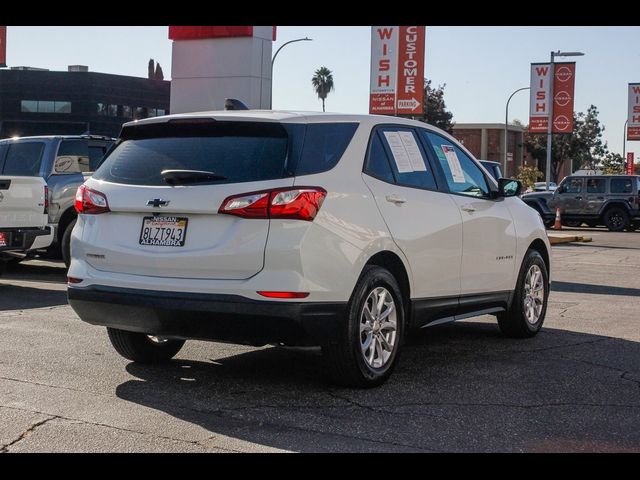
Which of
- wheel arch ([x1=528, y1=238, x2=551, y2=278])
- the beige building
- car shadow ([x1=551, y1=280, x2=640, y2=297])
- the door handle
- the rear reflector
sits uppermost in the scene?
the beige building

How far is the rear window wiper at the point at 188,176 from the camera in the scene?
5965mm

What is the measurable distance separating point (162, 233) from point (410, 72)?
20.6 metres

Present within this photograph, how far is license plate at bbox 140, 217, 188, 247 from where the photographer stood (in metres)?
5.98

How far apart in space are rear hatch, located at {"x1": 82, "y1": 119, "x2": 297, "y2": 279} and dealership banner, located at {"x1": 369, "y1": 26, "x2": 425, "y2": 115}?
19.9m

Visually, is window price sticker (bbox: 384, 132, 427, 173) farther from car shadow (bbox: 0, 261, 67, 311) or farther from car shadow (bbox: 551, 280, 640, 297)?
car shadow (bbox: 551, 280, 640, 297)

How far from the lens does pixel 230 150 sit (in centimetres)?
607

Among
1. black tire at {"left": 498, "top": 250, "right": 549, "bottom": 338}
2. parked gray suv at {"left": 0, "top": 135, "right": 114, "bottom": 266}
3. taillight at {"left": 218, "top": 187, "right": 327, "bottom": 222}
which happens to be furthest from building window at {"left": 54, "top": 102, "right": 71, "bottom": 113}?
taillight at {"left": 218, "top": 187, "right": 327, "bottom": 222}

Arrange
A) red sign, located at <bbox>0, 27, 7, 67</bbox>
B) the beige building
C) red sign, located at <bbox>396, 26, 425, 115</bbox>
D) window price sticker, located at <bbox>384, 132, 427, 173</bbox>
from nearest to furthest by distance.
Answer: window price sticker, located at <bbox>384, 132, 427, 173</bbox> < red sign, located at <bbox>396, 26, 425, 115</bbox> < red sign, located at <bbox>0, 27, 7, 67</bbox> < the beige building

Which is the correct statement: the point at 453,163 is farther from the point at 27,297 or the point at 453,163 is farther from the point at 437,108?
the point at 437,108

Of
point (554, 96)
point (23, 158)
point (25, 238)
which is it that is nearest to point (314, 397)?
point (25, 238)

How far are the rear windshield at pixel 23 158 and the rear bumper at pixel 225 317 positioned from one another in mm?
8892
